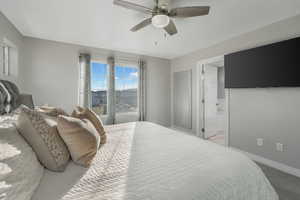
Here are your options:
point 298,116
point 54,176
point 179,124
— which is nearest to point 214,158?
point 54,176

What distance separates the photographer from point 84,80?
3.57m

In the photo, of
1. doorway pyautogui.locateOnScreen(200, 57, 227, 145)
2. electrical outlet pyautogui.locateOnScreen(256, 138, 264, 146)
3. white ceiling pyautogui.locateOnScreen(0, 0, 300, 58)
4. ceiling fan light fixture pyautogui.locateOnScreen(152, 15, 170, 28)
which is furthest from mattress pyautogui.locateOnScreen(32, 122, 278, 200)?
doorway pyautogui.locateOnScreen(200, 57, 227, 145)

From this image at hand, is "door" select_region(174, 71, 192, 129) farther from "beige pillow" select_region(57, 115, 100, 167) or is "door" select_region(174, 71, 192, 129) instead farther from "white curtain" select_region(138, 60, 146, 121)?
"beige pillow" select_region(57, 115, 100, 167)

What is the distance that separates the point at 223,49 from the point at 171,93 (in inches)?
85.5

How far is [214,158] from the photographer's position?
1127 mm

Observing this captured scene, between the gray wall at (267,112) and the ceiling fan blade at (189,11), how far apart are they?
166cm

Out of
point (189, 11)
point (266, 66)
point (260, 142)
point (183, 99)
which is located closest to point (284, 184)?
point (260, 142)

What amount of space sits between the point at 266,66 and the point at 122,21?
2.68 m

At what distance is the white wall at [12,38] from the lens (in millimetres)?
2233

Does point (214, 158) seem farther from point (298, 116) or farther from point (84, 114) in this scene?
point (298, 116)

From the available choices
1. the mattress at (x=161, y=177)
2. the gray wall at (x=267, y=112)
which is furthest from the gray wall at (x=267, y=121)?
the mattress at (x=161, y=177)

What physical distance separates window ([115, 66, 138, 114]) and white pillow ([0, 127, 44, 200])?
330 centimetres

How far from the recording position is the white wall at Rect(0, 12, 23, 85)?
87.9 inches

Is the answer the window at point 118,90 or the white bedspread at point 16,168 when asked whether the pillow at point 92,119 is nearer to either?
the white bedspread at point 16,168
